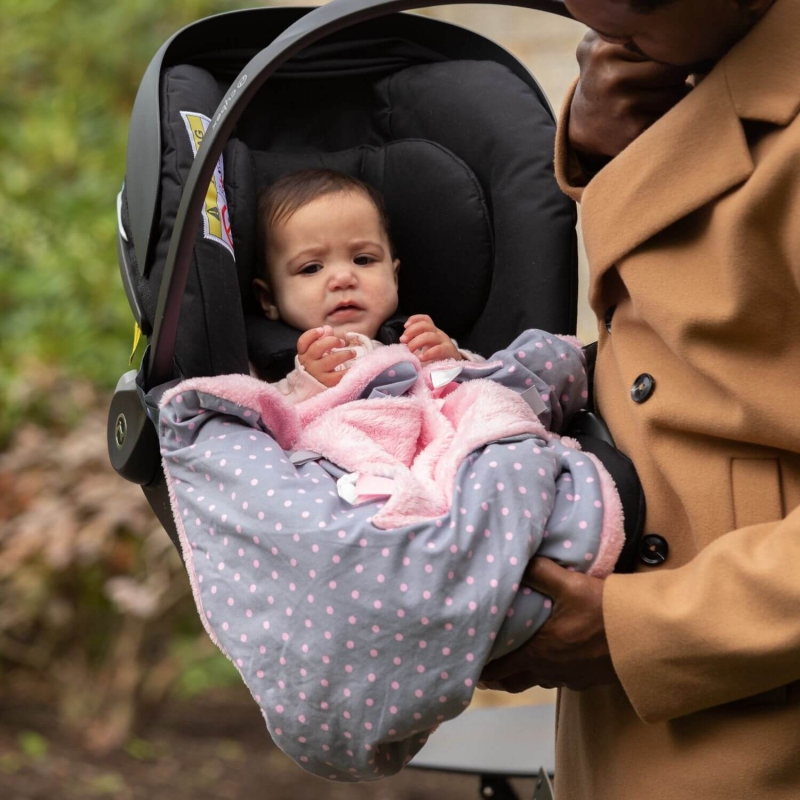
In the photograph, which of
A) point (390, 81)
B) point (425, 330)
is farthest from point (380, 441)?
point (390, 81)

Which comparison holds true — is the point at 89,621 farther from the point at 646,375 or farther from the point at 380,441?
the point at 646,375

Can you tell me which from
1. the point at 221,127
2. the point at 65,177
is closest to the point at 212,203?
the point at 221,127

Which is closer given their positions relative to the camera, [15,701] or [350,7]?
[350,7]

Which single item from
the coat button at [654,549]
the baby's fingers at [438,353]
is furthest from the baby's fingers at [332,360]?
the coat button at [654,549]

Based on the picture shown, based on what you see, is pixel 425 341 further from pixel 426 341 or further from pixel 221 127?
pixel 221 127

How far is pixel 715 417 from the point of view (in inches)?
43.1

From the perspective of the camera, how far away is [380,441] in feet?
4.29

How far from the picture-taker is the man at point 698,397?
41.0 inches

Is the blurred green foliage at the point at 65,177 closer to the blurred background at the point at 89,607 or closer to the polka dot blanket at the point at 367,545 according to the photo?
the blurred background at the point at 89,607

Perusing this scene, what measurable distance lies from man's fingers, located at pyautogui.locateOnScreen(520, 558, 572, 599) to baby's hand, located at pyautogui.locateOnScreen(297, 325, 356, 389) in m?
0.39

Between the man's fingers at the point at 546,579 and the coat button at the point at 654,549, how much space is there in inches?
4.6

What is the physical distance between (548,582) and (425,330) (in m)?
0.47

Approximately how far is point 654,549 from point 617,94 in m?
0.49

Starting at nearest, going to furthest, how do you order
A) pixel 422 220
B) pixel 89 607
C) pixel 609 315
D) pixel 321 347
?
pixel 609 315 → pixel 321 347 → pixel 422 220 → pixel 89 607
